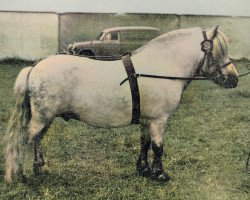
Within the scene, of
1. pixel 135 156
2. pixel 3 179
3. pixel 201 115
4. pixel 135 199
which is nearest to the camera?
pixel 135 199

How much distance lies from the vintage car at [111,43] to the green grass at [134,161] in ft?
29.4

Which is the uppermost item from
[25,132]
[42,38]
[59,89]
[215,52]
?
[215,52]

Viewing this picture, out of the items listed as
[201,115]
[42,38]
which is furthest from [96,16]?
[201,115]

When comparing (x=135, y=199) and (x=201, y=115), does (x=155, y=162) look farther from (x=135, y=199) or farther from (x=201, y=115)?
(x=201, y=115)

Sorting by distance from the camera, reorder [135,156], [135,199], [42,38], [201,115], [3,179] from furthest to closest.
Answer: [42,38]
[201,115]
[135,156]
[3,179]
[135,199]

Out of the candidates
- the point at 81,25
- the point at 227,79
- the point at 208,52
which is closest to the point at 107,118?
the point at 208,52

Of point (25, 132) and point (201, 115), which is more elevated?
point (25, 132)

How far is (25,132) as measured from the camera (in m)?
5.80

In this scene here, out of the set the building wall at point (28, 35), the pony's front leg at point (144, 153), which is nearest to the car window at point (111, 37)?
the building wall at point (28, 35)

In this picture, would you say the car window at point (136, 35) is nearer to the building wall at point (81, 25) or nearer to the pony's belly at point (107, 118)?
the building wall at point (81, 25)

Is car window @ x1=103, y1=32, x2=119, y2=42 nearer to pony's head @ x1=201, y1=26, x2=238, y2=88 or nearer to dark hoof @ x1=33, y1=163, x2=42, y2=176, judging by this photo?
pony's head @ x1=201, y1=26, x2=238, y2=88

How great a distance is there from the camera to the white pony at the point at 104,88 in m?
5.65

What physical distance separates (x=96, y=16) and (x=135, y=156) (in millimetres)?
17597

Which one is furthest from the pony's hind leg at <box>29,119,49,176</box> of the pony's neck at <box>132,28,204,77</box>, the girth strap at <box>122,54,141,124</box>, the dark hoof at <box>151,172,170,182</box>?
the dark hoof at <box>151,172,170,182</box>
